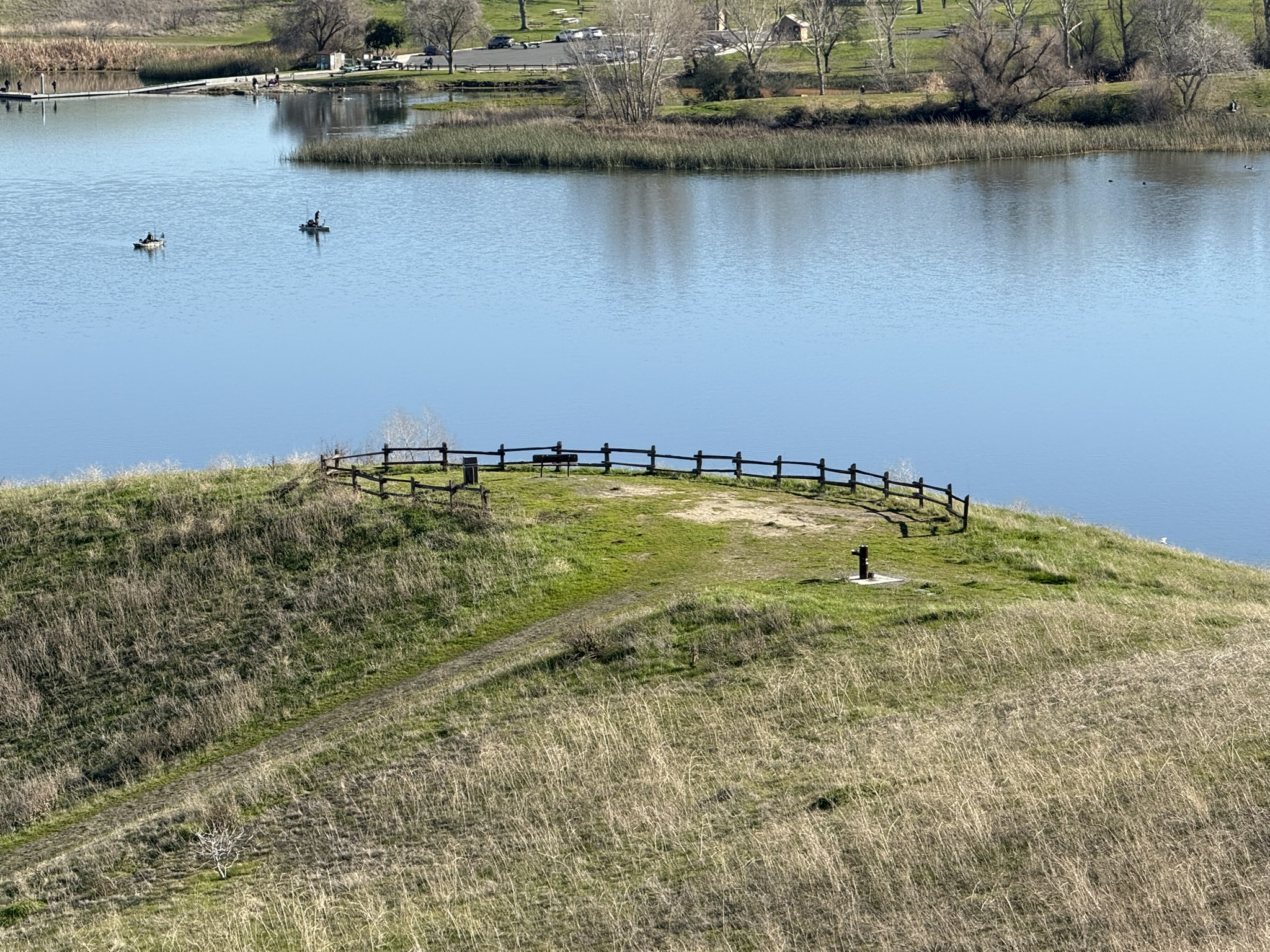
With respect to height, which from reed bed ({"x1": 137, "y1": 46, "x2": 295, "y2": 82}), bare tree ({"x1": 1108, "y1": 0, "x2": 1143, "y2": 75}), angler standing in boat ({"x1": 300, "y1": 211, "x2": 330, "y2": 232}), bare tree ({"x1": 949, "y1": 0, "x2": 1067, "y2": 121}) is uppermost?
reed bed ({"x1": 137, "y1": 46, "x2": 295, "y2": 82})

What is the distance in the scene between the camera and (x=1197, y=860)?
18.9 meters

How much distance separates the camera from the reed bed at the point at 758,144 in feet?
307

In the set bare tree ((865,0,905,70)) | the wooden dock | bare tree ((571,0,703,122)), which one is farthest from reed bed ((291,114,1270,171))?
the wooden dock

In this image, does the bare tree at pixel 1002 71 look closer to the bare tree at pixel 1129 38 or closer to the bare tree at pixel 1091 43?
the bare tree at pixel 1091 43

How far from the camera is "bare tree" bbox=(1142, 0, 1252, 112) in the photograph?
105 metres

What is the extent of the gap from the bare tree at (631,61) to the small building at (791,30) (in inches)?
1111

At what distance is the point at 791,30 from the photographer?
5389 inches

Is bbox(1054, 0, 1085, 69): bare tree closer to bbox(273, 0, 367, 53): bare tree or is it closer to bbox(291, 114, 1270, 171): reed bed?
bbox(291, 114, 1270, 171): reed bed

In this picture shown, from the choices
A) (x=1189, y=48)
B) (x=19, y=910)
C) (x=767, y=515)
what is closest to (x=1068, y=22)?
(x=1189, y=48)

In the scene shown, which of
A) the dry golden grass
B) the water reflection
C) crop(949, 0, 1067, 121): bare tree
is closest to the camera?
the dry golden grass

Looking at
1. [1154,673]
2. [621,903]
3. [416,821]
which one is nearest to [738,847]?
[621,903]

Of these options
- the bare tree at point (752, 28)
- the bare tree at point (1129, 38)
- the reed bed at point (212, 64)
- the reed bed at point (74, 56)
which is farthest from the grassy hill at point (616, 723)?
the reed bed at point (74, 56)

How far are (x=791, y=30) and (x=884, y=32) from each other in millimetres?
15023

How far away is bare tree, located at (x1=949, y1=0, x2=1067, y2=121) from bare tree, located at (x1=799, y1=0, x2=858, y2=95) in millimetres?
11007
